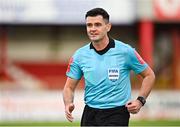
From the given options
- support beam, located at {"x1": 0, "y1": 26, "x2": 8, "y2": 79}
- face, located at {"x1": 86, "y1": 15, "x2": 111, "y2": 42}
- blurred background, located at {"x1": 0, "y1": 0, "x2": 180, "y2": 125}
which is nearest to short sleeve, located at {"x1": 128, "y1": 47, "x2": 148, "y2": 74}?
face, located at {"x1": 86, "y1": 15, "x2": 111, "y2": 42}

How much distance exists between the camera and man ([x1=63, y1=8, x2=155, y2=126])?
7.65 metres

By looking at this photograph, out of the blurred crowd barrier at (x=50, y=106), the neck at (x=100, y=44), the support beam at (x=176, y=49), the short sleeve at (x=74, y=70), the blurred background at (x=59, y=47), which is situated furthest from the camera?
the support beam at (x=176, y=49)

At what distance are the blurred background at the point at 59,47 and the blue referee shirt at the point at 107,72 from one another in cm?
1431

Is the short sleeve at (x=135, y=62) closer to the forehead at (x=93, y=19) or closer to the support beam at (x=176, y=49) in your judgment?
the forehead at (x=93, y=19)

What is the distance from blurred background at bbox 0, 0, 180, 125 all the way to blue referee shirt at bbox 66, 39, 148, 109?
563 inches

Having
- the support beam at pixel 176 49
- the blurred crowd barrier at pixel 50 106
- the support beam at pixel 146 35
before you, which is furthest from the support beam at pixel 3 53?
the support beam at pixel 176 49

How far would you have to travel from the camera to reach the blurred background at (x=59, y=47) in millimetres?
23078

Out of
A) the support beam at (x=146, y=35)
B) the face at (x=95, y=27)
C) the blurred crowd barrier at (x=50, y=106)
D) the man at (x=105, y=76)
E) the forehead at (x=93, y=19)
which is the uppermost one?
the forehead at (x=93, y=19)

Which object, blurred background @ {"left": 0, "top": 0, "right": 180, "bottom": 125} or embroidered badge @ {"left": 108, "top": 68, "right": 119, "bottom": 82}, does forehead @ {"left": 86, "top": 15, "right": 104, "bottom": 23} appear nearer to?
embroidered badge @ {"left": 108, "top": 68, "right": 119, "bottom": 82}

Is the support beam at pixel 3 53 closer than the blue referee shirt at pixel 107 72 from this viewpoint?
No

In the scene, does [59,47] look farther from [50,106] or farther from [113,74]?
[113,74]

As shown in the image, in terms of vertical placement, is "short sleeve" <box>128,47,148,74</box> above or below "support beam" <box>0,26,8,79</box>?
above

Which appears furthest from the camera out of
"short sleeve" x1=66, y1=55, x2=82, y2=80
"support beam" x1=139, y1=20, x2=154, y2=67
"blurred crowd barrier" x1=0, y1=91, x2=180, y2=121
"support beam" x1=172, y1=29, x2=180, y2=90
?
"support beam" x1=172, y1=29, x2=180, y2=90

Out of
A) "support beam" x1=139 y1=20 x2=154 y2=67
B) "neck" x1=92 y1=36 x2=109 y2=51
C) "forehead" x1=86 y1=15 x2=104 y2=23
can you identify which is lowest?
"support beam" x1=139 y1=20 x2=154 y2=67
